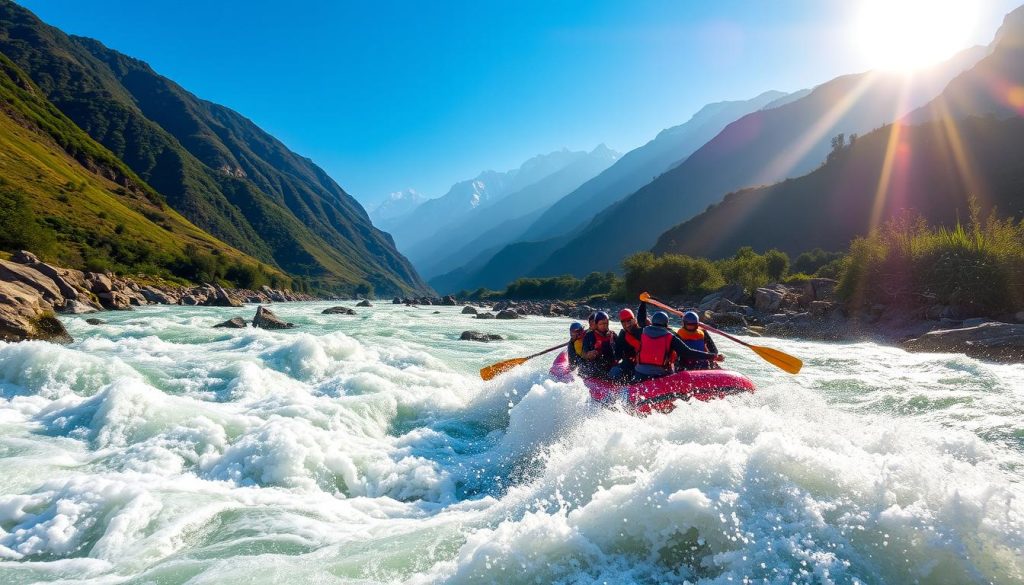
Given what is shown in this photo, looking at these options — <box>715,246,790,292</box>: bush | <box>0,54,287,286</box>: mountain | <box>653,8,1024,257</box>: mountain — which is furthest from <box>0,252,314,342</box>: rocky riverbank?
<box>653,8,1024,257</box>: mountain

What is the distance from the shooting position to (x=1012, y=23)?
127 metres

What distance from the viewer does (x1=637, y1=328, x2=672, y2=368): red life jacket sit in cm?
885

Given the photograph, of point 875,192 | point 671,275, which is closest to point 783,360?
point 671,275

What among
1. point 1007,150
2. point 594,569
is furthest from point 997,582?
point 1007,150

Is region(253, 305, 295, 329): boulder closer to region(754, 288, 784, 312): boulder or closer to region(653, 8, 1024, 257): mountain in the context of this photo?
region(754, 288, 784, 312): boulder

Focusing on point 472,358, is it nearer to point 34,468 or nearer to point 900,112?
point 34,468

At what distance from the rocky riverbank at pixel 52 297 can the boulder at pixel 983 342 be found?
25.2 meters

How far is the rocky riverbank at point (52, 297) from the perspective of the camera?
13425 mm

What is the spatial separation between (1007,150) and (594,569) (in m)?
94.1

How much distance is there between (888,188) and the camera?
7219 cm

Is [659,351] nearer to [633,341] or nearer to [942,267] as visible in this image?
[633,341]

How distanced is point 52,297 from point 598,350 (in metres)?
25.8

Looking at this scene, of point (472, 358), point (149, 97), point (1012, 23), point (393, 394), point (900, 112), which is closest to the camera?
point (393, 394)

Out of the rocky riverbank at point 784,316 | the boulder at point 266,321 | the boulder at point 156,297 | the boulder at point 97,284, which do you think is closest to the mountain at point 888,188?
the rocky riverbank at point 784,316
